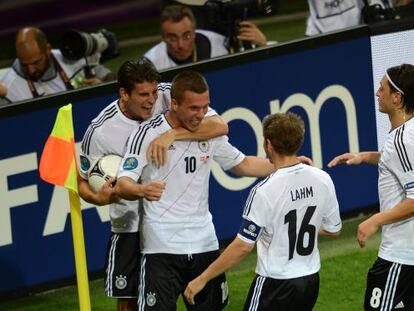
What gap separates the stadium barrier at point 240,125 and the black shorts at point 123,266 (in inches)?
55.5

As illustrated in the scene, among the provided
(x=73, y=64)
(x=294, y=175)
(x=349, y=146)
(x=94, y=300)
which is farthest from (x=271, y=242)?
(x=73, y=64)

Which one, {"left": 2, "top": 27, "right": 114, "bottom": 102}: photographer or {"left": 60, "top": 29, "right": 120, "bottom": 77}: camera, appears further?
{"left": 60, "top": 29, "right": 120, "bottom": 77}: camera

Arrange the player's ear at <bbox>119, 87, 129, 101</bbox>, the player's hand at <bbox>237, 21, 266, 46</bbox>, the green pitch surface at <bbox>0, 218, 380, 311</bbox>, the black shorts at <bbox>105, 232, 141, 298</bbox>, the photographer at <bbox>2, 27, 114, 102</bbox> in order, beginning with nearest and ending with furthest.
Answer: the player's ear at <bbox>119, 87, 129, 101</bbox>
the black shorts at <bbox>105, 232, 141, 298</bbox>
the green pitch surface at <bbox>0, 218, 380, 311</bbox>
the photographer at <bbox>2, 27, 114, 102</bbox>
the player's hand at <bbox>237, 21, 266, 46</bbox>

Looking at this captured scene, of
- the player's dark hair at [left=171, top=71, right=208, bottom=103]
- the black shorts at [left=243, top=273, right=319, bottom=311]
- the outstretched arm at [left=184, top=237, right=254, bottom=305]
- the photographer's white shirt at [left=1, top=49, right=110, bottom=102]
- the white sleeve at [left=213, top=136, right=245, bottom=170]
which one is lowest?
the black shorts at [left=243, top=273, right=319, bottom=311]

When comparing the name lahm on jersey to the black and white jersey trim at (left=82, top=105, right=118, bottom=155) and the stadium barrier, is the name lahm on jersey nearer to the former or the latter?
the black and white jersey trim at (left=82, top=105, right=118, bottom=155)

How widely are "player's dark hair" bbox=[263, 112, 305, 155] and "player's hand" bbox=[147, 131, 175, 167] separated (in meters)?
0.65

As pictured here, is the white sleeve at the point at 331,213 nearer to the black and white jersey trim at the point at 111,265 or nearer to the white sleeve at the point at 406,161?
the white sleeve at the point at 406,161

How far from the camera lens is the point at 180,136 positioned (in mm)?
6809

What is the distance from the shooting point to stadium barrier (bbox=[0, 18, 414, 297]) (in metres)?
8.61

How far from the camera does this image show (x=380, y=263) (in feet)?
22.9

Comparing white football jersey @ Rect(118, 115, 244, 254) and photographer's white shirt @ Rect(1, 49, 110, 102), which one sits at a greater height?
photographer's white shirt @ Rect(1, 49, 110, 102)

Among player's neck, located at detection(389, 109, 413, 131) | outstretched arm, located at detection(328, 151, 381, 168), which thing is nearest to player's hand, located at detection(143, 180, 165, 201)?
outstretched arm, located at detection(328, 151, 381, 168)

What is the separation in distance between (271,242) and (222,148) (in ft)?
2.92

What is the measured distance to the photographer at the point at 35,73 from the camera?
9.89 metres
